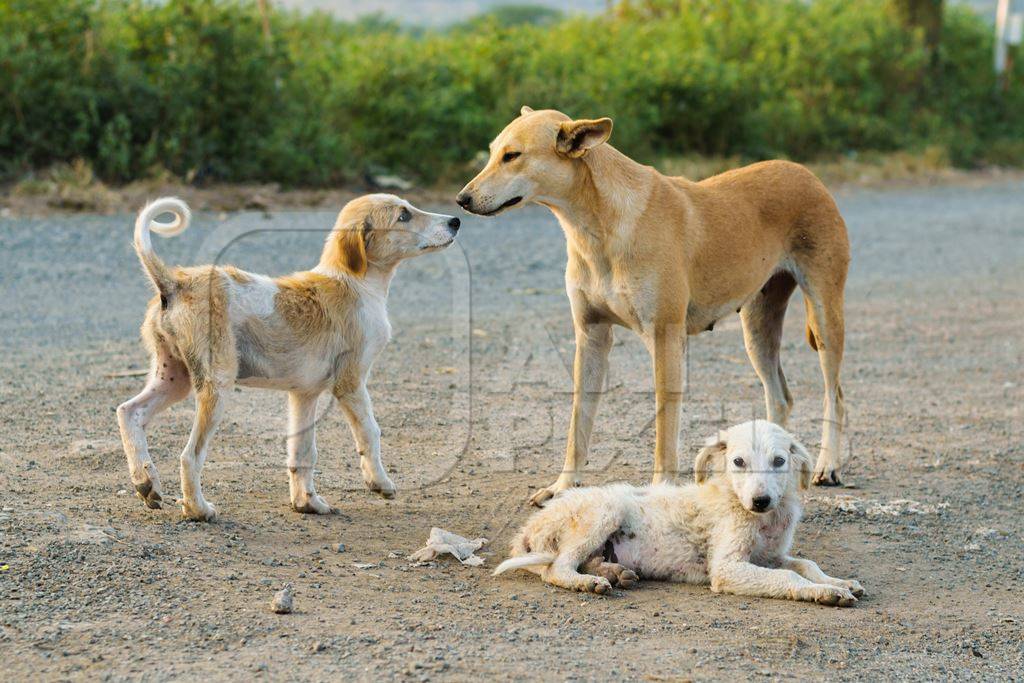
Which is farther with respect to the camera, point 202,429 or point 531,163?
point 531,163

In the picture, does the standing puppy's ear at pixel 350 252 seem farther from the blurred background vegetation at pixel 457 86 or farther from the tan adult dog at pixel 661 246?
the blurred background vegetation at pixel 457 86

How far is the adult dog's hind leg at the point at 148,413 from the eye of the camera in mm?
5656

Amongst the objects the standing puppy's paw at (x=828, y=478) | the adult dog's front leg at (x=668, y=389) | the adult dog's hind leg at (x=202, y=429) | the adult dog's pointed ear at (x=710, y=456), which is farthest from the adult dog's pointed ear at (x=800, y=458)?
the adult dog's hind leg at (x=202, y=429)

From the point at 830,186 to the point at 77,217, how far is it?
11991 millimetres

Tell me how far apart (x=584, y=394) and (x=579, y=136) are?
4.49ft

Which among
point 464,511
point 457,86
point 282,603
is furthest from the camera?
point 457,86

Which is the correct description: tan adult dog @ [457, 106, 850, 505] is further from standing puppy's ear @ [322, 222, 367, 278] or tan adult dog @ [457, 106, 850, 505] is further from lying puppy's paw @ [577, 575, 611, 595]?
lying puppy's paw @ [577, 575, 611, 595]

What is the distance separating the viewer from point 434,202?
16.0 meters

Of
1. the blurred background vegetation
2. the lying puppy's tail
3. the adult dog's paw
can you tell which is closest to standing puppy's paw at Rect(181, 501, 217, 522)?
the adult dog's paw

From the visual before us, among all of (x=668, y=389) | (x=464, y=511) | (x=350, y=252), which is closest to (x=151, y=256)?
(x=350, y=252)

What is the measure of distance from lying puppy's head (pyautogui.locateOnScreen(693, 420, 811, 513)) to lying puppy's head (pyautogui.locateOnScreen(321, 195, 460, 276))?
181cm

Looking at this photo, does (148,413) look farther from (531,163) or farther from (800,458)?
(800,458)

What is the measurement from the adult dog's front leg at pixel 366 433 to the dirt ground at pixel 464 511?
154 mm

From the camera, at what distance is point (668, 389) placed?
20.2ft
